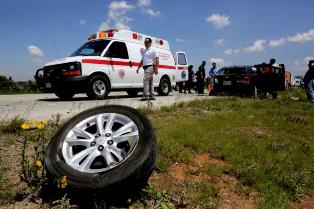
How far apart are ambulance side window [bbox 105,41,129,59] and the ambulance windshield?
0.21m

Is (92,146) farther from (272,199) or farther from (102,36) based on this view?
(102,36)

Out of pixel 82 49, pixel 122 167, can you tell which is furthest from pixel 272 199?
pixel 82 49

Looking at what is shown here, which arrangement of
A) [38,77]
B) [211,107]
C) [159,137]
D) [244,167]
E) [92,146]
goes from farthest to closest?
[38,77], [211,107], [159,137], [244,167], [92,146]

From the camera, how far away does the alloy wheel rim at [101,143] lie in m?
3.21

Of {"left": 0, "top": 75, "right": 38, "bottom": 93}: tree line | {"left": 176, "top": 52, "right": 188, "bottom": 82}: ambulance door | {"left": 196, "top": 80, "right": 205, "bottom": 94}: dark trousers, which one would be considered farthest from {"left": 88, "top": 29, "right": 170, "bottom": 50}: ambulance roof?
{"left": 0, "top": 75, "right": 38, "bottom": 93}: tree line

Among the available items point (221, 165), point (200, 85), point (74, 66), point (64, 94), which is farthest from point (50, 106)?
point (200, 85)

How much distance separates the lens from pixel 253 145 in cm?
479

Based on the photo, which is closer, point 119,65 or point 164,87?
point 119,65

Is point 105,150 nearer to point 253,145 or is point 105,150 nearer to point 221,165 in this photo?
point 221,165

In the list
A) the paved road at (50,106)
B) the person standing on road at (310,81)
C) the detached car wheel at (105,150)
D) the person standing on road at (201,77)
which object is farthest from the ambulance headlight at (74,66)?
the person standing on road at (201,77)

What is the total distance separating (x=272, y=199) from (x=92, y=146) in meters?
1.85

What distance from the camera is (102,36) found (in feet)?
38.5

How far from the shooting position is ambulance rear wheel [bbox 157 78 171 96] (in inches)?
564

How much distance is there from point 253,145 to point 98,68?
693 cm
